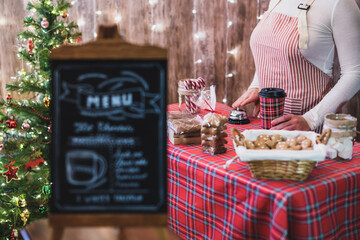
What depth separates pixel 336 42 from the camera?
200cm

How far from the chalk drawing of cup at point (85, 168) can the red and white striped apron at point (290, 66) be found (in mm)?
1338

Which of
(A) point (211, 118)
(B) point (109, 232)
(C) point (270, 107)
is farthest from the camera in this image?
(C) point (270, 107)

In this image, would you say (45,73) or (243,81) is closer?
(45,73)

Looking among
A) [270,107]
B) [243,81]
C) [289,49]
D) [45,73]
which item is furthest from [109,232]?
[243,81]

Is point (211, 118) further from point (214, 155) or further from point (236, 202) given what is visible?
point (236, 202)

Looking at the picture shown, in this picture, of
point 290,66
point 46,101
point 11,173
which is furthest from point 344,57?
point 11,173

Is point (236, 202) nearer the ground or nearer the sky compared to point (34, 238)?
nearer the sky

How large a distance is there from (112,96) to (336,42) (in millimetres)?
1337

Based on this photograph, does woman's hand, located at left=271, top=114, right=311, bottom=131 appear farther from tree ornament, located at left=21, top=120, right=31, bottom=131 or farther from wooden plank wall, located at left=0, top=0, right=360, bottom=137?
wooden plank wall, located at left=0, top=0, right=360, bottom=137

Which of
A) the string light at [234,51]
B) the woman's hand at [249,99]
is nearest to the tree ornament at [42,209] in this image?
the woman's hand at [249,99]

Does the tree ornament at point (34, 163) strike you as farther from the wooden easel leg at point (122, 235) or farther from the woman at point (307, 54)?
the wooden easel leg at point (122, 235)

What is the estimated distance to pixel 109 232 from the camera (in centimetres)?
141

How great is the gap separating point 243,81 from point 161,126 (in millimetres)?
2706

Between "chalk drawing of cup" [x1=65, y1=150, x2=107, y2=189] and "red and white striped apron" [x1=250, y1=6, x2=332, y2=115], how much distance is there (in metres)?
1.34
